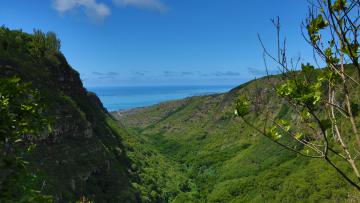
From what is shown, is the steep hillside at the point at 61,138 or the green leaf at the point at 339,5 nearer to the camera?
the green leaf at the point at 339,5

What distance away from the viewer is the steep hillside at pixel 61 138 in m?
90.4

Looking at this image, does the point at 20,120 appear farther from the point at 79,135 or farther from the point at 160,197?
the point at 160,197

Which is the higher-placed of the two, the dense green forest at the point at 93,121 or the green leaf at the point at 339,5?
the green leaf at the point at 339,5

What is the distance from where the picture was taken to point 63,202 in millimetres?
82125

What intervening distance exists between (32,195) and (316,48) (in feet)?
29.8

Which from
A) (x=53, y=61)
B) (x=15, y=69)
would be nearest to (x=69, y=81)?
(x=53, y=61)

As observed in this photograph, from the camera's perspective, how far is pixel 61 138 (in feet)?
337

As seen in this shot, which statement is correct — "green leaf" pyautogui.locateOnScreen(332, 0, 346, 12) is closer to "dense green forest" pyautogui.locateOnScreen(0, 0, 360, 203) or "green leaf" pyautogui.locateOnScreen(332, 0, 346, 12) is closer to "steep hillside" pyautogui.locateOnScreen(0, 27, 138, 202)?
"dense green forest" pyautogui.locateOnScreen(0, 0, 360, 203)

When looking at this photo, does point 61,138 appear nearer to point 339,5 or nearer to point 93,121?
point 93,121

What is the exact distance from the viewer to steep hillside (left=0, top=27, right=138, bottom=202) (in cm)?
9038

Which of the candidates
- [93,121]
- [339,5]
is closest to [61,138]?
[93,121]

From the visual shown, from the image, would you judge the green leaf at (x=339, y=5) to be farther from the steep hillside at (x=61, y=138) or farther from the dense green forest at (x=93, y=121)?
the steep hillside at (x=61, y=138)

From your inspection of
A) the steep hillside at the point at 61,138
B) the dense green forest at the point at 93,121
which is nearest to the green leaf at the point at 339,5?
the dense green forest at the point at 93,121

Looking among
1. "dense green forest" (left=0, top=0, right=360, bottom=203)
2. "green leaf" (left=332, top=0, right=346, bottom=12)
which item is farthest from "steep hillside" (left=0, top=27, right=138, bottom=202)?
"green leaf" (left=332, top=0, right=346, bottom=12)
